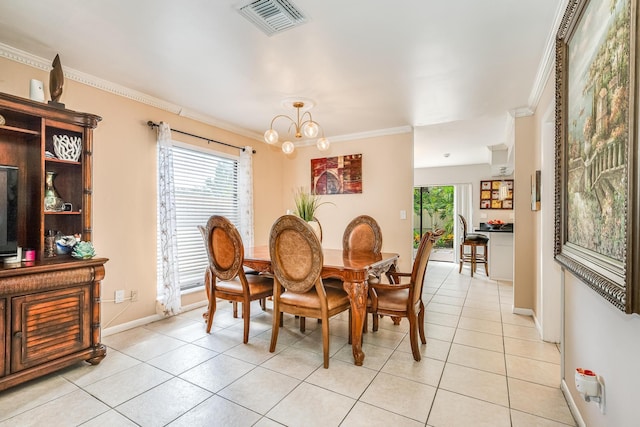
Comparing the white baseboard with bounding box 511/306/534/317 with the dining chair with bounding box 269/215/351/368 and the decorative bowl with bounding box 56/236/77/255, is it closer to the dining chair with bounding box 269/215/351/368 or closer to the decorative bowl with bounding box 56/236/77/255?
the dining chair with bounding box 269/215/351/368

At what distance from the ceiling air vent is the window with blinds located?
2140mm

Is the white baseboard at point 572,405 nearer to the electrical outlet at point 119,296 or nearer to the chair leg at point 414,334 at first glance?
the chair leg at point 414,334

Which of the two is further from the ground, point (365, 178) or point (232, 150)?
point (232, 150)

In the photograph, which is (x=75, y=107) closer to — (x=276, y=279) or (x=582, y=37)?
(x=276, y=279)

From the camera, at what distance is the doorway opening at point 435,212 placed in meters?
7.92

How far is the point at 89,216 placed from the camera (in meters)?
2.41

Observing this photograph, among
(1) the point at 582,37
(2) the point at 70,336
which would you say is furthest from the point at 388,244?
(2) the point at 70,336

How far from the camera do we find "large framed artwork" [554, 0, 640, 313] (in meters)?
0.88

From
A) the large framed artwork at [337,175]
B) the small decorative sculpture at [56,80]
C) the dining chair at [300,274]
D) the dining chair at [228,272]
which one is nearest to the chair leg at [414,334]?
the dining chair at [300,274]

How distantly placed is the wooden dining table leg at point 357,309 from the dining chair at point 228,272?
0.94 metres

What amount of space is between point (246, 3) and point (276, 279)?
6.28 ft

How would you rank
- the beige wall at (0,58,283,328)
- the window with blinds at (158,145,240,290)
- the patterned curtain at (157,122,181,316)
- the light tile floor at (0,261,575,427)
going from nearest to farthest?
the light tile floor at (0,261,575,427) → the beige wall at (0,58,283,328) → the patterned curtain at (157,122,181,316) → the window with blinds at (158,145,240,290)

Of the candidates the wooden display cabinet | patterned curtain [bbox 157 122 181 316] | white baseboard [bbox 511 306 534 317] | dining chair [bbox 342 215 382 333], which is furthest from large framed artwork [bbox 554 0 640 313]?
patterned curtain [bbox 157 122 181 316]

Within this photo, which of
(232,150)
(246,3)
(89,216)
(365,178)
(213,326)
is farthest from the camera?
(365,178)
